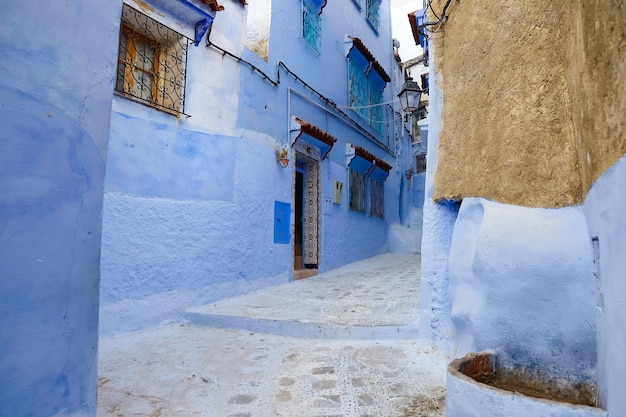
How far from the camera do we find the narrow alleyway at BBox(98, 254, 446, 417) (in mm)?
2848

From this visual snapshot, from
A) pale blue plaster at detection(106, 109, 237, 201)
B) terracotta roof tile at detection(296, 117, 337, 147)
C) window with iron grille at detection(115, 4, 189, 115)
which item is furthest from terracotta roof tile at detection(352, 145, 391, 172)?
window with iron grille at detection(115, 4, 189, 115)

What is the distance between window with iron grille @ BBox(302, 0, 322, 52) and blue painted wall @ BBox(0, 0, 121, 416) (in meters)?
7.88

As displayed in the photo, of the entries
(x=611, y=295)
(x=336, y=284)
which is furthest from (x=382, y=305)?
(x=611, y=295)

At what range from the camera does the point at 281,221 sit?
7859mm

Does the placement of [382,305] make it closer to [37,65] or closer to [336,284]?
[336,284]

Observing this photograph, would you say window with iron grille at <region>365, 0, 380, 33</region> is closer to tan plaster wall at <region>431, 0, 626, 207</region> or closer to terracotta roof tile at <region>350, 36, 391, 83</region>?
terracotta roof tile at <region>350, 36, 391, 83</region>

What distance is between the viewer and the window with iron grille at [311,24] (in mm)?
9109

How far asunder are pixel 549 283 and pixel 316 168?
23.7 ft

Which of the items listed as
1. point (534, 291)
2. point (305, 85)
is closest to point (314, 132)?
point (305, 85)

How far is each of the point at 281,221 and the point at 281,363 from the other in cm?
430

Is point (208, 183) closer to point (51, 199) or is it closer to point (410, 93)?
point (410, 93)

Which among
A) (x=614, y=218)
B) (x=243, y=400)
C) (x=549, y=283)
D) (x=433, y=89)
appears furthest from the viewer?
(x=433, y=89)

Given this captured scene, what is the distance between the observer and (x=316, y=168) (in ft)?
30.7

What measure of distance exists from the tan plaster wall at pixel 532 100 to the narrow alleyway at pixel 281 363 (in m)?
1.71
